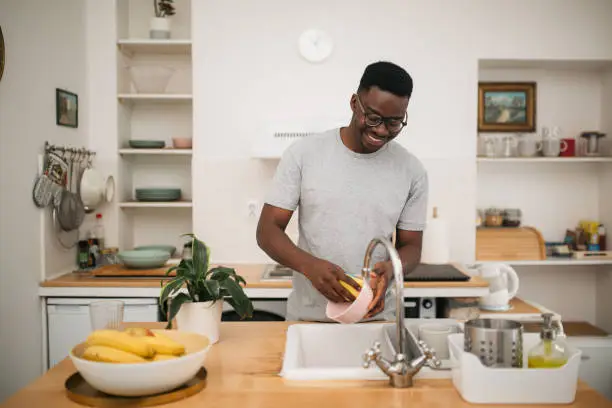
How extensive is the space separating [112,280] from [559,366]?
7.92ft

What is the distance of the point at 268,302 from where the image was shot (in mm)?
3156

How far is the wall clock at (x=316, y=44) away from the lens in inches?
141

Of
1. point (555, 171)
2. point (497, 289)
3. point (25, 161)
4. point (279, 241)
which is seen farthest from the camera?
point (555, 171)

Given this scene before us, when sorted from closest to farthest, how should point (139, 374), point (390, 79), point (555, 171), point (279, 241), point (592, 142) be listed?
1. point (139, 374)
2. point (390, 79)
3. point (279, 241)
4. point (592, 142)
5. point (555, 171)

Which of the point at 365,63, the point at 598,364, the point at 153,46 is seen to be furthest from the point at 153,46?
the point at 598,364

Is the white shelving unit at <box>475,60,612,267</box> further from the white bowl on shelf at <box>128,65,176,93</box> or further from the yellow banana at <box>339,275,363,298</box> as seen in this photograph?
the yellow banana at <box>339,275,363,298</box>

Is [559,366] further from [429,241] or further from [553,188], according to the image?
[553,188]

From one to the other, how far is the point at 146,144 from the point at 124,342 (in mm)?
2440

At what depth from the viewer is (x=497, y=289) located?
128 inches

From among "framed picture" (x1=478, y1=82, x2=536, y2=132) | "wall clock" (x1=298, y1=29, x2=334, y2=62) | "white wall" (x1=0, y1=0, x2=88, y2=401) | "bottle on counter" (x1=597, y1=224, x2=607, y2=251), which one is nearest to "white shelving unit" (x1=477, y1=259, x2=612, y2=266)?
"bottle on counter" (x1=597, y1=224, x2=607, y2=251)

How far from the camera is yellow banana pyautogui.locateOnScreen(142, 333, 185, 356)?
1.38 metres

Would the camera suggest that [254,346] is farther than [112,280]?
No

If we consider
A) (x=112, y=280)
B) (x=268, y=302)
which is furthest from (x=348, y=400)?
(x=112, y=280)

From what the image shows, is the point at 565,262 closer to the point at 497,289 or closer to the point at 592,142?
the point at 497,289
